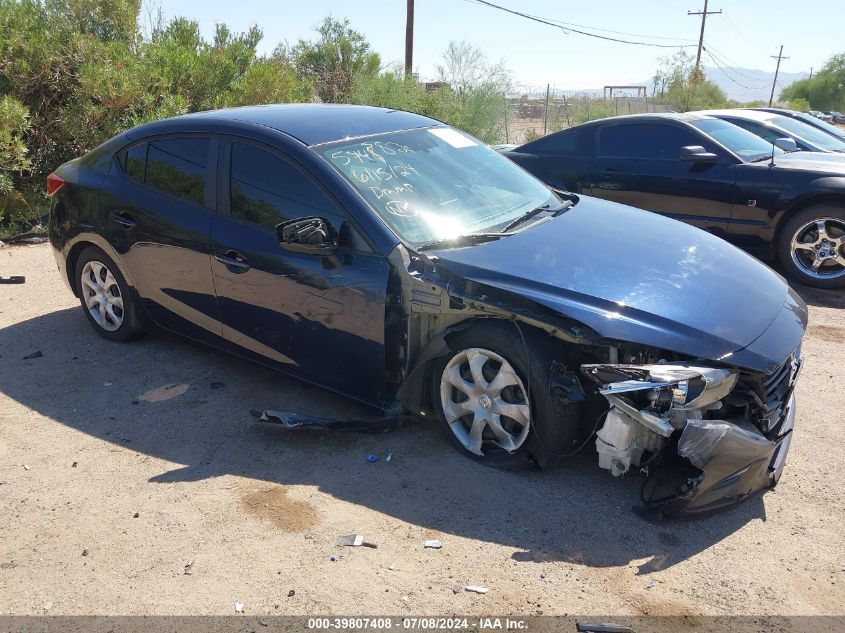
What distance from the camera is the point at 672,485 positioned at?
3.51 meters

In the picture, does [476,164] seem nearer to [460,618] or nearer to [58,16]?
[460,618]

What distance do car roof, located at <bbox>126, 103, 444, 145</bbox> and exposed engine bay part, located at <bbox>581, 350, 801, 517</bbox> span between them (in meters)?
2.15

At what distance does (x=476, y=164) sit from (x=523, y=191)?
36cm

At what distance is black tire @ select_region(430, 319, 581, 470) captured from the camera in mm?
3527

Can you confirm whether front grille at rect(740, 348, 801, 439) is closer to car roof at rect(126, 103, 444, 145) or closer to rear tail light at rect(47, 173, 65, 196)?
car roof at rect(126, 103, 444, 145)

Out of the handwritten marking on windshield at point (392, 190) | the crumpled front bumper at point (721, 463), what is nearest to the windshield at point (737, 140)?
the handwritten marking on windshield at point (392, 190)

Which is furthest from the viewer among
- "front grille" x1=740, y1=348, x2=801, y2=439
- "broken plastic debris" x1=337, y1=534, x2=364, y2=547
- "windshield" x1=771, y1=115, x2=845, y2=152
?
"windshield" x1=771, y1=115, x2=845, y2=152

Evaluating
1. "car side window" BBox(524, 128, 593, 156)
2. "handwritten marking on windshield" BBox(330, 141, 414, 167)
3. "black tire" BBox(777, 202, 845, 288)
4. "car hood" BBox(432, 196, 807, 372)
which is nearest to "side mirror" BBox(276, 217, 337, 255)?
"handwritten marking on windshield" BBox(330, 141, 414, 167)

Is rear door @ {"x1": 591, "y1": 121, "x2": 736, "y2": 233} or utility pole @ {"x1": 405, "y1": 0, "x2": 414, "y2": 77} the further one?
utility pole @ {"x1": 405, "y1": 0, "x2": 414, "y2": 77}

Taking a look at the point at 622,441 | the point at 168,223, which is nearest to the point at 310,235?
the point at 168,223

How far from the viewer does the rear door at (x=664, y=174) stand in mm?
7539

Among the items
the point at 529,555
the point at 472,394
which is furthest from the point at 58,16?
the point at 529,555

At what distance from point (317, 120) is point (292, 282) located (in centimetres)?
114

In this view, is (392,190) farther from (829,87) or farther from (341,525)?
(829,87)
